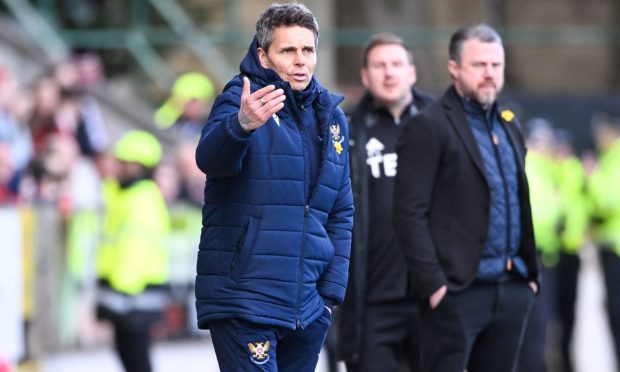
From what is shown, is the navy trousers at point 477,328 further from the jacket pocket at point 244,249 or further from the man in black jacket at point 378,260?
the jacket pocket at point 244,249

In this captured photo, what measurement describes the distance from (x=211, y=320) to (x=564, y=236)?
309 inches

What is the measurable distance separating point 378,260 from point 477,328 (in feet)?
3.33

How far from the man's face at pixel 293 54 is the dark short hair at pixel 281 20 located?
2cm

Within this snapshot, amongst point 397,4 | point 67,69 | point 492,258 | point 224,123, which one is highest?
point 397,4

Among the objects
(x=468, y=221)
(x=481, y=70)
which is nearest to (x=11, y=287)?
(x=468, y=221)

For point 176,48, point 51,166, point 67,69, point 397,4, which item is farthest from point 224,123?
point 397,4

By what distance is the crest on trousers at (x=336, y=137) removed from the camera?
265 inches

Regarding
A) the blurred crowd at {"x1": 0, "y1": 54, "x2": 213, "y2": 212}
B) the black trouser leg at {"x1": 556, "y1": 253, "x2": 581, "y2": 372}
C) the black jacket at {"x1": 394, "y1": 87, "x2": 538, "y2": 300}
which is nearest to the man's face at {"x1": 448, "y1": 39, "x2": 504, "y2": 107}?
the black jacket at {"x1": 394, "y1": 87, "x2": 538, "y2": 300}

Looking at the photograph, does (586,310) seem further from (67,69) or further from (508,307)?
(508,307)

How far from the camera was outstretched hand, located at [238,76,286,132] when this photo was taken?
6.12m

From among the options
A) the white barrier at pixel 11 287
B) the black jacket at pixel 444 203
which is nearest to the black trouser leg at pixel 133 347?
the white barrier at pixel 11 287

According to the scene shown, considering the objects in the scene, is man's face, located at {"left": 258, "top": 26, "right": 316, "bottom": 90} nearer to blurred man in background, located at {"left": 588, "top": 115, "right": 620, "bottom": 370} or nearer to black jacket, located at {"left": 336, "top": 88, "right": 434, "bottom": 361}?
black jacket, located at {"left": 336, "top": 88, "right": 434, "bottom": 361}

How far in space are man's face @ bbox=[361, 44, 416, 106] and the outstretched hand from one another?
109 inches

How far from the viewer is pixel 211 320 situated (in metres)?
6.56
